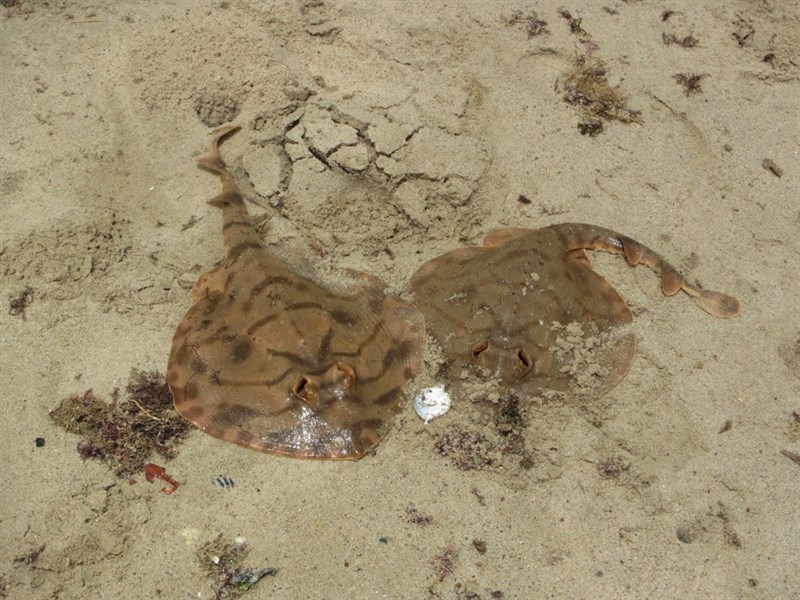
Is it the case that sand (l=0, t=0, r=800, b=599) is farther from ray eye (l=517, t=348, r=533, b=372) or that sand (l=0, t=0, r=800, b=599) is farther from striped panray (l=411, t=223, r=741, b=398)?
ray eye (l=517, t=348, r=533, b=372)

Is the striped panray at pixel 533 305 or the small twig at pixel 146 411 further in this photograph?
the striped panray at pixel 533 305

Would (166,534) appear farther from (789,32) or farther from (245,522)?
(789,32)

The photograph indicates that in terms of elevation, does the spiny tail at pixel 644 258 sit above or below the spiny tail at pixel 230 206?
below

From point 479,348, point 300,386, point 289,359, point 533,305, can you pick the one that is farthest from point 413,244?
point 300,386

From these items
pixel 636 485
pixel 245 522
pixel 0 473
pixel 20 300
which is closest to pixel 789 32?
pixel 636 485

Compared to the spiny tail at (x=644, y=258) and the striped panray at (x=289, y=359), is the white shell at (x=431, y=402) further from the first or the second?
the spiny tail at (x=644, y=258)

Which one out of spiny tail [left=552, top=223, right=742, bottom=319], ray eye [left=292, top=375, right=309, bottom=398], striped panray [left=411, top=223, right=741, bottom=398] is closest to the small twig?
ray eye [left=292, top=375, right=309, bottom=398]

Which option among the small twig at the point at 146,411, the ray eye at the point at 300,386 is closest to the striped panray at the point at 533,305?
the ray eye at the point at 300,386
